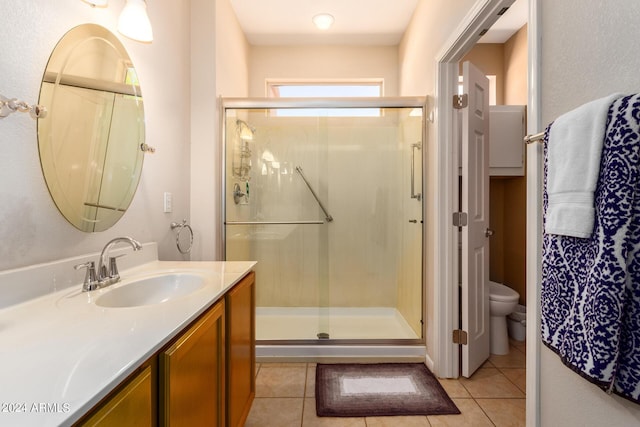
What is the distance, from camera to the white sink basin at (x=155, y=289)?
44.1 inches

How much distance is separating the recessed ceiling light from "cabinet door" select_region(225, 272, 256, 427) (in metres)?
2.39

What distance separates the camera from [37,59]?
99 cm

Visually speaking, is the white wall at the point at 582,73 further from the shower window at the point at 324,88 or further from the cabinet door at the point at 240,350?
the shower window at the point at 324,88

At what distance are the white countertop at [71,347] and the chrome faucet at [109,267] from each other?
9cm

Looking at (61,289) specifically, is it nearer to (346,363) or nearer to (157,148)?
(157,148)

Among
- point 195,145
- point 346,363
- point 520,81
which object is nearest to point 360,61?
point 520,81

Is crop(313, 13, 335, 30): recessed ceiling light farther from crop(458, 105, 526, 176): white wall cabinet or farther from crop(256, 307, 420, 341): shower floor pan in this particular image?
crop(256, 307, 420, 341): shower floor pan

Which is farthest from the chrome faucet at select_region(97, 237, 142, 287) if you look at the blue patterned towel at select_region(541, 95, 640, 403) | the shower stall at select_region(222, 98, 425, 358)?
the blue patterned towel at select_region(541, 95, 640, 403)

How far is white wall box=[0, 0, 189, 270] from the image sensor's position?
0.90m

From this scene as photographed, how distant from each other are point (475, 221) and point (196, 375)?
1774 millimetres

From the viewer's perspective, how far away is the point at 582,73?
2.81 feet

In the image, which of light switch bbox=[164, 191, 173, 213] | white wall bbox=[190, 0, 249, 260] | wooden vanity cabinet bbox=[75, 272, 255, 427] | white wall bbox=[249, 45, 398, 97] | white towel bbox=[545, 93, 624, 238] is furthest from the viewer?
white wall bbox=[249, 45, 398, 97]

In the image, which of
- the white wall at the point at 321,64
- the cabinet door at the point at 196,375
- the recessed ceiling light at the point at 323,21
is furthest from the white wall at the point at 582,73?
the white wall at the point at 321,64

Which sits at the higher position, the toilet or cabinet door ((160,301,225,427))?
cabinet door ((160,301,225,427))
